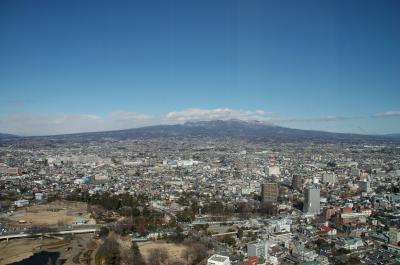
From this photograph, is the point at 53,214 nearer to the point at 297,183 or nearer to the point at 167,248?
the point at 167,248

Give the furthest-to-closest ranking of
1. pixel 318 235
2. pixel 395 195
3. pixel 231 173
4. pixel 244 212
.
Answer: pixel 231 173
pixel 395 195
pixel 244 212
pixel 318 235

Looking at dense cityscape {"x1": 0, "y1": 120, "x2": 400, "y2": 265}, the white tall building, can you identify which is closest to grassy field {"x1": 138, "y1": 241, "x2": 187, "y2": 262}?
dense cityscape {"x1": 0, "y1": 120, "x2": 400, "y2": 265}

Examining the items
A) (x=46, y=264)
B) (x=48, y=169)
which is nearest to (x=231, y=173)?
(x=48, y=169)

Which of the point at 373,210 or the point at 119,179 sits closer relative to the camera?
the point at 373,210

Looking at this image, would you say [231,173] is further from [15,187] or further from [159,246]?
[159,246]

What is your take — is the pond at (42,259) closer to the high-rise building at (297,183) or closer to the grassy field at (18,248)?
the grassy field at (18,248)

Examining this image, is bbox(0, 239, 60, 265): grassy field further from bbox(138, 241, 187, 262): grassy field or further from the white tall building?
the white tall building

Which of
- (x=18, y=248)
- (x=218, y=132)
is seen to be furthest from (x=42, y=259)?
(x=218, y=132)
